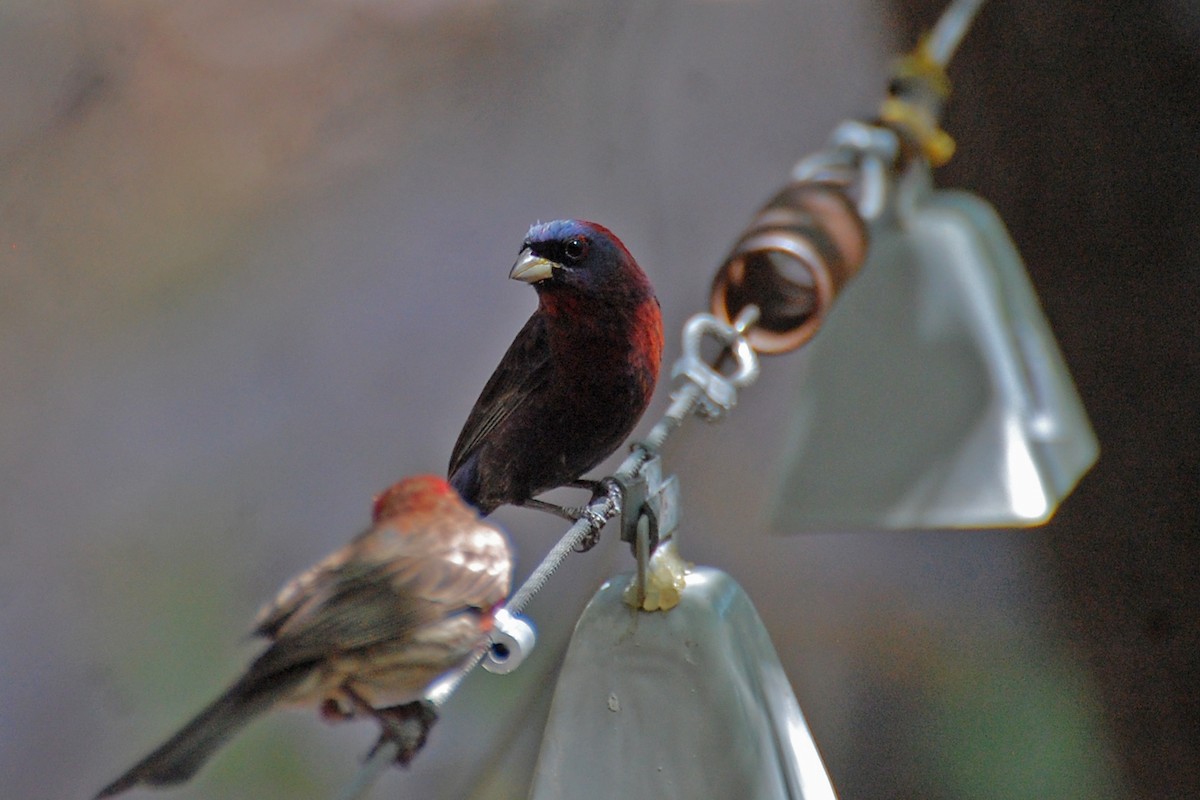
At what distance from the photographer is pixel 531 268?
2.36 feet

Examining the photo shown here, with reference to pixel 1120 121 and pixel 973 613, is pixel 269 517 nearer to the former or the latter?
pixel 1120 121

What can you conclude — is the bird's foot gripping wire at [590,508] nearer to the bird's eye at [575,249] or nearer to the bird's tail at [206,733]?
the bird's eye at [575,249]

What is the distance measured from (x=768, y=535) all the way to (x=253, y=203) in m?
1.29

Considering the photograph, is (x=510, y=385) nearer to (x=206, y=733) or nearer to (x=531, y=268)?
(x=531, y=268)

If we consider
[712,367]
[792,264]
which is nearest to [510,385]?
[712,367]

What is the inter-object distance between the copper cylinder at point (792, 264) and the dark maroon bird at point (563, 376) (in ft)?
0.48

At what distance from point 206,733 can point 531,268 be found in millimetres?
380

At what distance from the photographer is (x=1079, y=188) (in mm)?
1842

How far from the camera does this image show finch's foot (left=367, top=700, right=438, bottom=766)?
1.86ft

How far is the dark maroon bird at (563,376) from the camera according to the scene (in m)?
0.73

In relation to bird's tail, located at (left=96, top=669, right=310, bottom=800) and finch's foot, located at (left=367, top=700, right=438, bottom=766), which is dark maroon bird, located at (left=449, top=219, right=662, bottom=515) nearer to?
finch's foot, located at (left=367, top=700, right=438, bottom=766)

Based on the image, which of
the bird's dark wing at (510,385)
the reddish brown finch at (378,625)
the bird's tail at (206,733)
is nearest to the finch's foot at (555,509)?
the bird's dark wing at (510,385)

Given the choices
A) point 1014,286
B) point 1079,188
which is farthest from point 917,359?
point 1079,188

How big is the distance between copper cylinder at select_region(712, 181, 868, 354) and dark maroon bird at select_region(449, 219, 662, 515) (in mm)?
148
